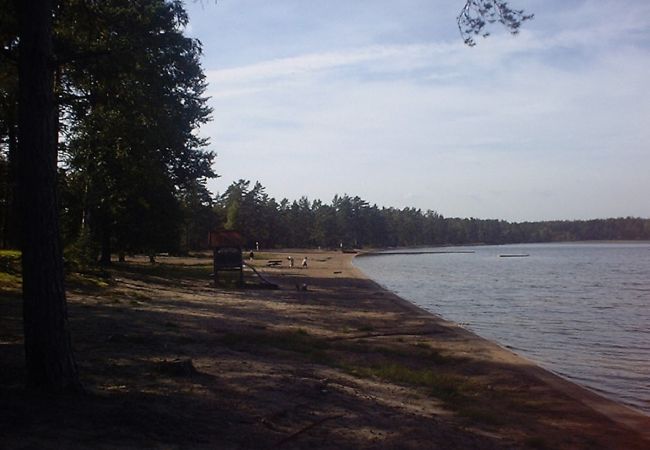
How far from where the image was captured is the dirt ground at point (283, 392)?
6.53 meters

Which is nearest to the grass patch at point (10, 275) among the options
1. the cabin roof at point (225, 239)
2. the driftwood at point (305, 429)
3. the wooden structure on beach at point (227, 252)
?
the wooden structure on beach at point (227, 252)

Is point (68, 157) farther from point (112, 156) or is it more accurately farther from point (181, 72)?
point (181, 72)

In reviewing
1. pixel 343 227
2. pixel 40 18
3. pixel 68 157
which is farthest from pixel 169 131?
pixel 343 227

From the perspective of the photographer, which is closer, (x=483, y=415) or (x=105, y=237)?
(x=483, y=415)

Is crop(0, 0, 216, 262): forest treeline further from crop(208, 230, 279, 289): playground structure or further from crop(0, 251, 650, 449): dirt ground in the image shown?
crop(208, 230, 279, 289): playground structure

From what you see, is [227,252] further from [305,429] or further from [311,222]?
[311,222]

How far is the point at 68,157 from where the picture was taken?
2847 cm

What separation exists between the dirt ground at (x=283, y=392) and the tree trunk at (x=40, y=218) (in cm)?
40

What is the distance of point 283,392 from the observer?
8812mm

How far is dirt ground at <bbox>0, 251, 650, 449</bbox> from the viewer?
653 cm

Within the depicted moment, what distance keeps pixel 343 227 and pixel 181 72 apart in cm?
12019

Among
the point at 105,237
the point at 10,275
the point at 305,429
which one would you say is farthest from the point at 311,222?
the point at 305,429

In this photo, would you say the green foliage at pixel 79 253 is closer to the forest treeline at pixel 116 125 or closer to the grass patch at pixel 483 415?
the forest treeline at pixel 116 125

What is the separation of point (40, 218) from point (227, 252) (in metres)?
23.2
